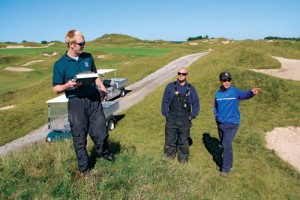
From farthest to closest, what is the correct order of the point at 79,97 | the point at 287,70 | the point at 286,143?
1. the point at 287,70
2. the point at 286,143
3. the point at 79,97

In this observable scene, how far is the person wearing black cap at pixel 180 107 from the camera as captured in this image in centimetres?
756

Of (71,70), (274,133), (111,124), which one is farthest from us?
(111,124)

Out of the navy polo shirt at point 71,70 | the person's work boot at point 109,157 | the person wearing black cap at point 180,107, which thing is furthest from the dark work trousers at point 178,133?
the navy polo shirt at point 71,70

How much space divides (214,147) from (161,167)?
5215 millimetres

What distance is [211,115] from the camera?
14.4 meters

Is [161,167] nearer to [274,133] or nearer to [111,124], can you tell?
[274,133]

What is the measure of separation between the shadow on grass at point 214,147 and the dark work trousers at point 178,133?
1.68 m

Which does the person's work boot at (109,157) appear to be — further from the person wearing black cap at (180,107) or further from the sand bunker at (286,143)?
the sand bunker at (286,143)

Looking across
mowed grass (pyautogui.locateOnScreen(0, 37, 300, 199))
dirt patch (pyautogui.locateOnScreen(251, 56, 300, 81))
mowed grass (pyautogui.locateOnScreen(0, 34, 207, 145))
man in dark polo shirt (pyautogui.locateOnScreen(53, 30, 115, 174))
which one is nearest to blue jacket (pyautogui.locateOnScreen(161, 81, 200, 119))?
mowed grass (pyautogui.locateOnScreen(0, 37, 300, 199))

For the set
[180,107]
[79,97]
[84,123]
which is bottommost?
[180,107]

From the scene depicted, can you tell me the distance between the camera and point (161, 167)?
5660 mm

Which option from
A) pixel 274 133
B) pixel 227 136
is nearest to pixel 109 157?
pixel 227 136

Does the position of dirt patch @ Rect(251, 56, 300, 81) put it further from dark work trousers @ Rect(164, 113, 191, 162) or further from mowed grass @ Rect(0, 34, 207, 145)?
dark work trousers @ Rect(164, 113, 191, 162)

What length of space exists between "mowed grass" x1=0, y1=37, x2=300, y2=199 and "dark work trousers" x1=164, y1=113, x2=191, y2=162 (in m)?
0.53
